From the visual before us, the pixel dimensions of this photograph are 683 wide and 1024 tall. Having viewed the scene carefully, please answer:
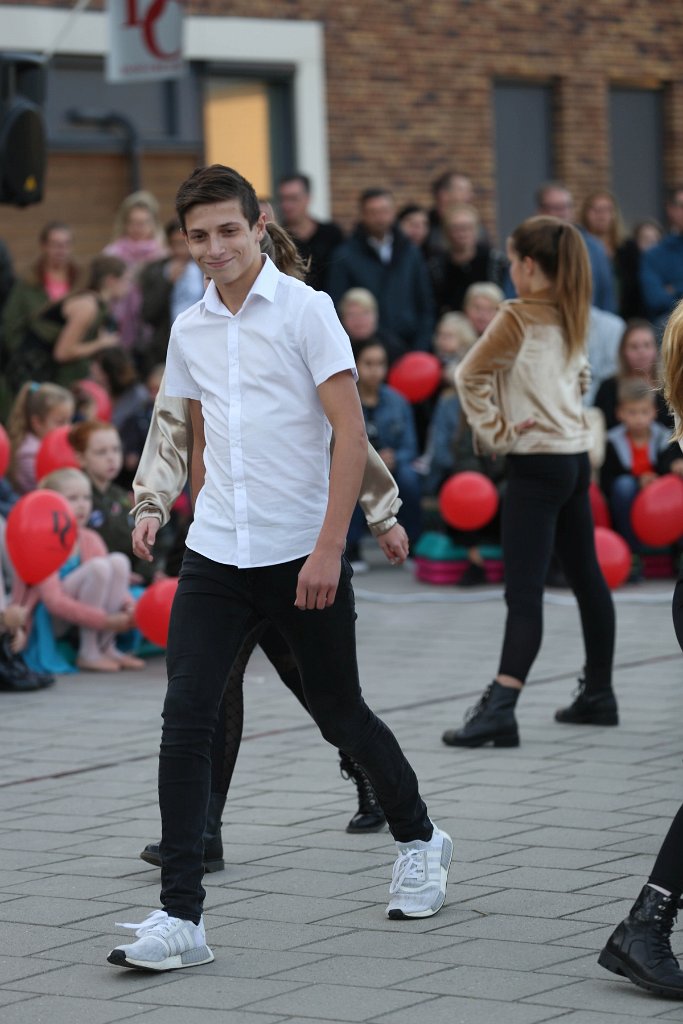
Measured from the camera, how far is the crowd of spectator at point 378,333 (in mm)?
10656

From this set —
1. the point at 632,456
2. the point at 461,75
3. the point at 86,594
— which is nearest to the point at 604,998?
the point at 86,594

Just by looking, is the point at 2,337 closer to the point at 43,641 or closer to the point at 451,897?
the point at 43,641

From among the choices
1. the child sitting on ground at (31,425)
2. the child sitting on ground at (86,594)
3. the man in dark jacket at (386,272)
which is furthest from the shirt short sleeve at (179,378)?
the man in dark jacket at (386,272)

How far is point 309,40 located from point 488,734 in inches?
491

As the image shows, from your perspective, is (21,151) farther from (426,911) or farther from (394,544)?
(426,911)

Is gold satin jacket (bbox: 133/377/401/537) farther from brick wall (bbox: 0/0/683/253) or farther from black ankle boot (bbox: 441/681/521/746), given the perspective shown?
brick wall (bbox: 0/0/683/253)

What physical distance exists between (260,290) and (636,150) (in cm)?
1759

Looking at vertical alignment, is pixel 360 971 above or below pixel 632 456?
below

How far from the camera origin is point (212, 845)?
5.41 m

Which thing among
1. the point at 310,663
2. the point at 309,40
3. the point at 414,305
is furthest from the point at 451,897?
the point at 309,40

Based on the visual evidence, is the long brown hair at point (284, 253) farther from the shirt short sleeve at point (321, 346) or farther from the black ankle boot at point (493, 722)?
the black ankle boot at point (493, 722)

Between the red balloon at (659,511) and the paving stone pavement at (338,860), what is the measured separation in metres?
2.61

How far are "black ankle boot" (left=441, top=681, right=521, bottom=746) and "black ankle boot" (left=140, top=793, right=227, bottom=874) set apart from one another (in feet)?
6.02

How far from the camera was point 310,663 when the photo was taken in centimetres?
475
